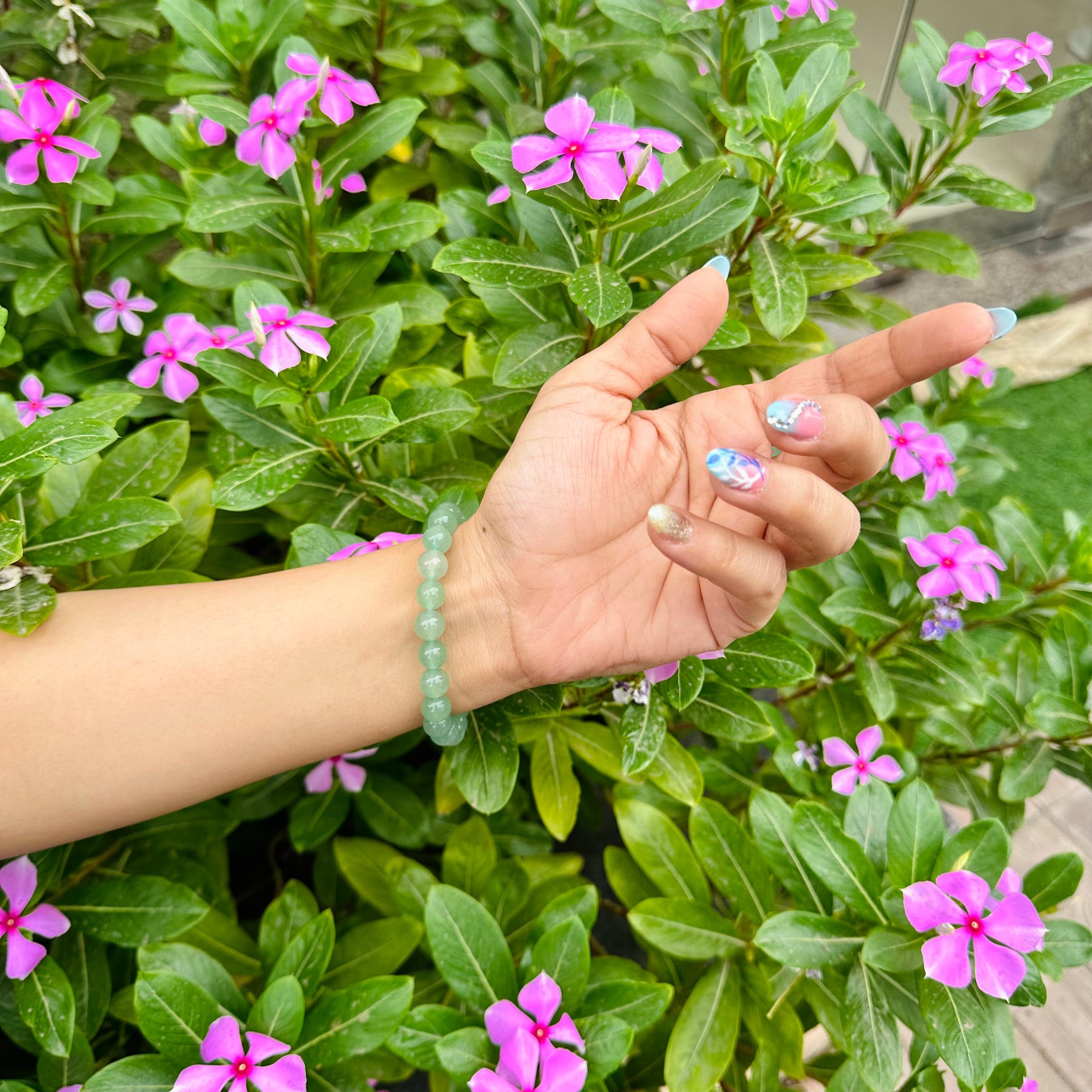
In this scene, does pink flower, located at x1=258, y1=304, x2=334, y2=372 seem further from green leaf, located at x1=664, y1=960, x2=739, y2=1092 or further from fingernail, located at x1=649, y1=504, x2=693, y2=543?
green leaf, located at x1=664, y1=960, x2=739, y2=1092

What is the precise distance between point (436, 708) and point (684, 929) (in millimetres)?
469

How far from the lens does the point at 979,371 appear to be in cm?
162

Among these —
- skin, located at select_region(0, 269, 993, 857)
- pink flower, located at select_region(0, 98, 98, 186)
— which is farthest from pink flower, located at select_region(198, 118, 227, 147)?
skin, located at select_region(0, 269, 993, 857)

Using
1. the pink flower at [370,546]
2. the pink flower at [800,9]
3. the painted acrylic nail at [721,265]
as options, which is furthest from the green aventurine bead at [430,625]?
the pink flower at [800,9]

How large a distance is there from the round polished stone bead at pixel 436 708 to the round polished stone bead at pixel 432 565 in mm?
137

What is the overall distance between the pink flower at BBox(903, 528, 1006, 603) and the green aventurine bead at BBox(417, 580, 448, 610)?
67 cm

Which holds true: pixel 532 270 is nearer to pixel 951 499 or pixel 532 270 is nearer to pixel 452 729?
pixel 452 729

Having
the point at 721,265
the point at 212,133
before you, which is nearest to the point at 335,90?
the point at 212,133

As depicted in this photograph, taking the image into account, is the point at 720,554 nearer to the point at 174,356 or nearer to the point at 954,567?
the point at 954,567

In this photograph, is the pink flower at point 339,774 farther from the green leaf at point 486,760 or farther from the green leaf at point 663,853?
the green leaf at point 663,853

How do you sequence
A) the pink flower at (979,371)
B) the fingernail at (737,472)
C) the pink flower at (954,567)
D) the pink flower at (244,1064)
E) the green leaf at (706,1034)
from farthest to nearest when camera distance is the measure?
1. the pink flower at (979,371)
2. the pink flower at (954,567)
3. the green leaf at (706,1034)
4. the pink flower at (244,1064)
5. the fingernail at (737,472)

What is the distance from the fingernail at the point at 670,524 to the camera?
72 centimetres

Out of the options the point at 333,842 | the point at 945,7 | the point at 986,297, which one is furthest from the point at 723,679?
the point at 986,297

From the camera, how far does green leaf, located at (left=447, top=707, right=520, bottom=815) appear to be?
3.34 feet
